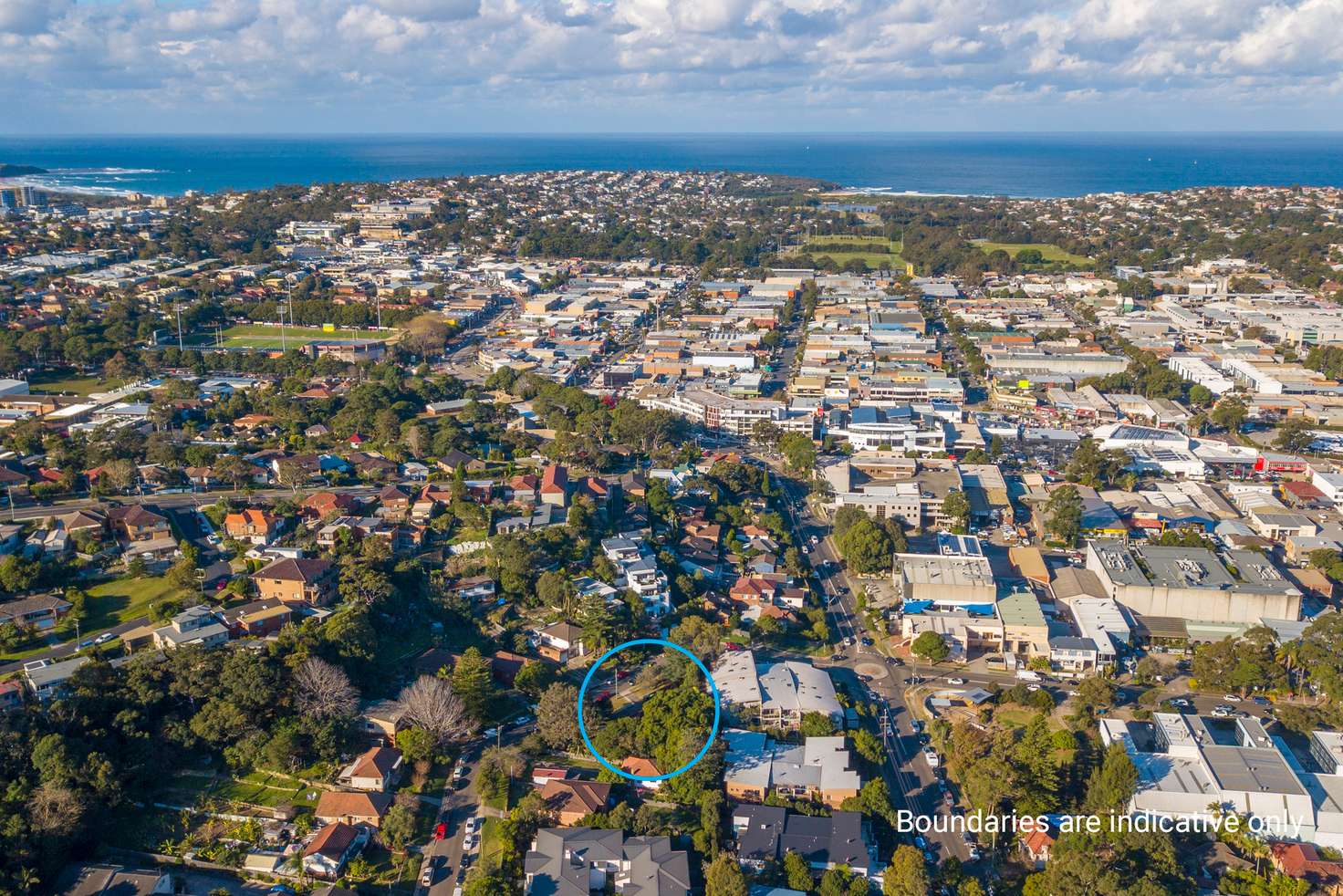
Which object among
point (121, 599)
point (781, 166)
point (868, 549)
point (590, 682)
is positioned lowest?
point (781, 166)

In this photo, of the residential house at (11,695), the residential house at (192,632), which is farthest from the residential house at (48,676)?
the residential house at (192,632)

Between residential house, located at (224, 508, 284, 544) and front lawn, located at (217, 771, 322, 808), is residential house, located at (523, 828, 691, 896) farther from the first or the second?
residential house, located at (224, 508, 284, 544)

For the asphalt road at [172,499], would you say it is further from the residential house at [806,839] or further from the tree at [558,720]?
the residential house at [806,839]

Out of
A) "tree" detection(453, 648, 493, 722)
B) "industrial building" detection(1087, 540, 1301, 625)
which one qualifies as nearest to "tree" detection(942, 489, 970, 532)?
"industrial building" detection(1087, 540, 1301, 625)

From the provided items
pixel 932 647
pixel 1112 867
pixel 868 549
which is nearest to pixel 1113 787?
pixel 1112 867

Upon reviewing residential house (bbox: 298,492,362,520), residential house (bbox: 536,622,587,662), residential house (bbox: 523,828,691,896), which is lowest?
residential house (bbox: 536,622,587,662)

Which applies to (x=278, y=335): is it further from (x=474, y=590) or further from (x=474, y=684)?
(x=474, y=684)
